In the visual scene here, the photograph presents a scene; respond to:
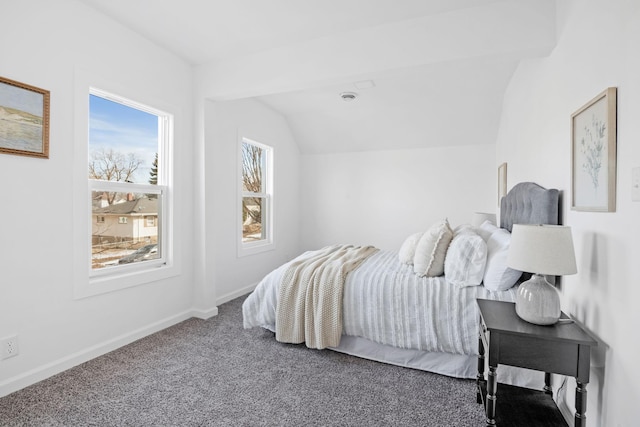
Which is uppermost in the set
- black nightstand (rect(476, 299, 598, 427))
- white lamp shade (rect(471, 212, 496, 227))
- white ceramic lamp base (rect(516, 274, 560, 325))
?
white lamp shade (rect(471, 212, 496, 227))

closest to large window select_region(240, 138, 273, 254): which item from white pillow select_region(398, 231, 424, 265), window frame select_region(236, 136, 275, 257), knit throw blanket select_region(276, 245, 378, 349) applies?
window frame select_region(236, 136, 275, 257)

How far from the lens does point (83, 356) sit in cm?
242

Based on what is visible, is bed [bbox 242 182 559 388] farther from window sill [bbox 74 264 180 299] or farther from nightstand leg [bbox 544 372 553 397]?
window sill [bbox 74 264 180 299]

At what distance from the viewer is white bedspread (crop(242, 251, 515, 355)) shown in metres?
2.19

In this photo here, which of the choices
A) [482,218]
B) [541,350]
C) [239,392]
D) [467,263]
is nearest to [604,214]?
[541,350]

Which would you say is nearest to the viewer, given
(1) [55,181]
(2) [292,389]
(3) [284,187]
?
(2) [292,389]

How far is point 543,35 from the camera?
2.16 m

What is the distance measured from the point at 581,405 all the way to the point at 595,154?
1.10m

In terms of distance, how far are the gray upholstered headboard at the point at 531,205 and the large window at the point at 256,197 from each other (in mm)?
2971

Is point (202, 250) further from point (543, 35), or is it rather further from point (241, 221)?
point (543, 35)

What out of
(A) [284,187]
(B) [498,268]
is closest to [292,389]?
(B) [498,268]

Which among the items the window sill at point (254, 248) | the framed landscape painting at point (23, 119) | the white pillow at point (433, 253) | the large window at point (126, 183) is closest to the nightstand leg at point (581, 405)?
the white pillow at point (433, 253)

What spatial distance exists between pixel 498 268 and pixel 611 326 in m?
0.83

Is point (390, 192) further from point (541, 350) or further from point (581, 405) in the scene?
point (581, 405)
